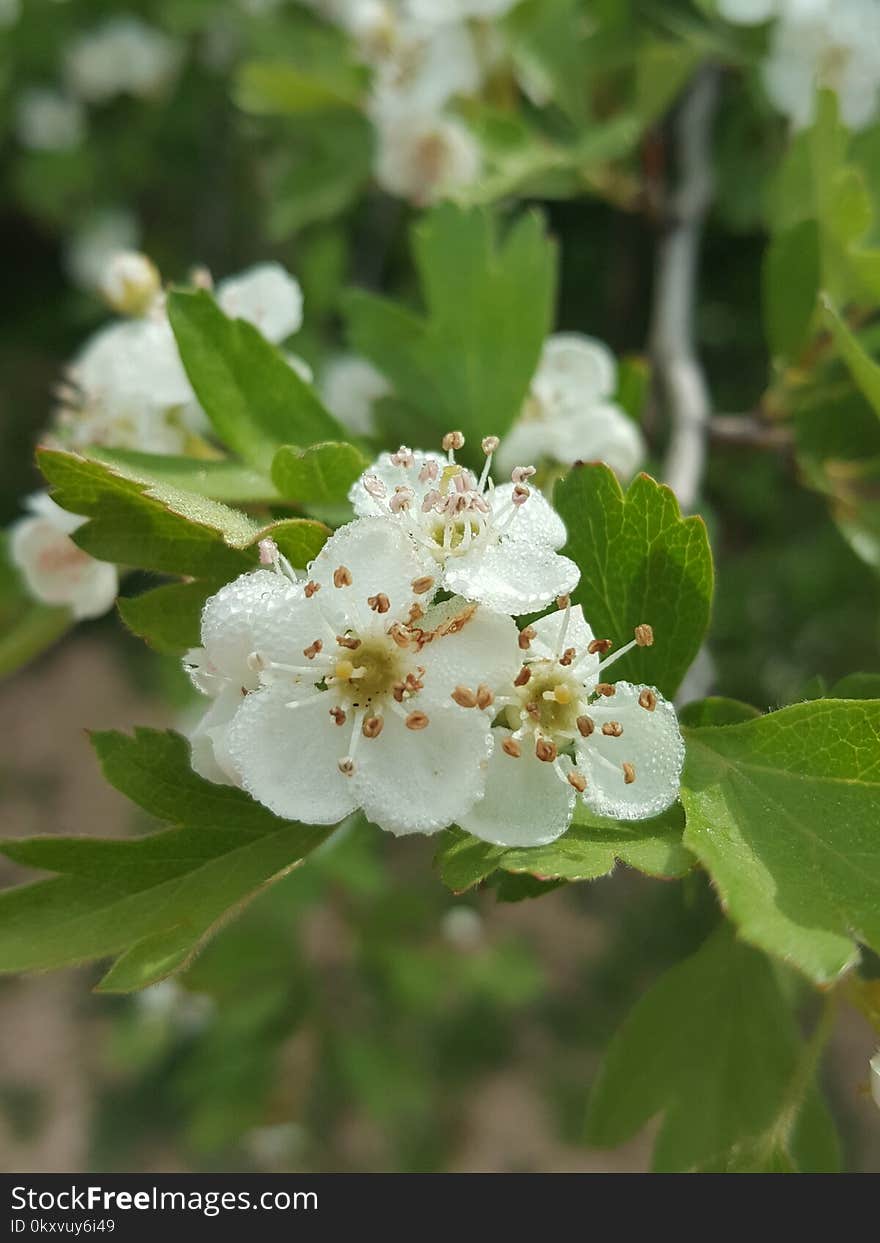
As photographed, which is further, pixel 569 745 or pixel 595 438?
pixel 595 438

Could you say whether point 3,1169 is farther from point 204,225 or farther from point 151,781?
point 151,781

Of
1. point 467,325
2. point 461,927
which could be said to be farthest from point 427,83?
point 461,927

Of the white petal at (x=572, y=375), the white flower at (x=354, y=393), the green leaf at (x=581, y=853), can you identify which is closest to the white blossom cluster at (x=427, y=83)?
the white flower at (x=354, y=393)

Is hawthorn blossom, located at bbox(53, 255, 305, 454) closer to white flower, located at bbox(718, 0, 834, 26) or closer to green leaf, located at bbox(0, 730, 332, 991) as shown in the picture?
green leaf, located at bbox(0, 730, 332, 991)

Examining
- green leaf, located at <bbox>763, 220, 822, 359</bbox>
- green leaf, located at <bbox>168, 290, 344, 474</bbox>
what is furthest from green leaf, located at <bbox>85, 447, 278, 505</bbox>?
green leaf, located at <bbox>763, 220, 822, 359</bbox>

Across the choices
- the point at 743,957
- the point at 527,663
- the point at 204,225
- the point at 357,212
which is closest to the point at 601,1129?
the point at 743,957

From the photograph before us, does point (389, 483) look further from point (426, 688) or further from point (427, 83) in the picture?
point (427, 83)
